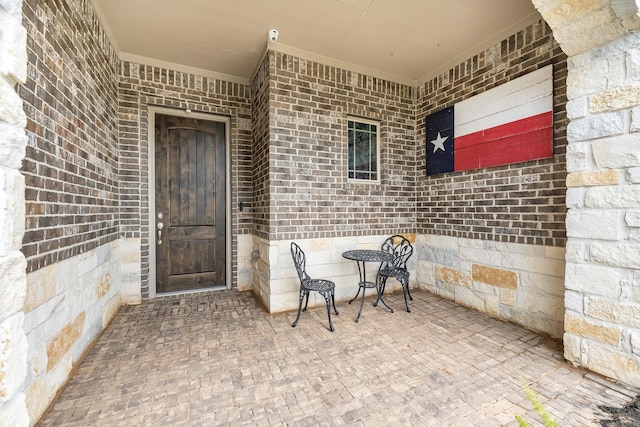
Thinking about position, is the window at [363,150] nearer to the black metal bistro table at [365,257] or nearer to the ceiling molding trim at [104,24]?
the black metal bistro table at [365,257]

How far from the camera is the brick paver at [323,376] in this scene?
165 cm

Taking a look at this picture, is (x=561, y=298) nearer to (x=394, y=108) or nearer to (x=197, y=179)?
(x=394, y=108)

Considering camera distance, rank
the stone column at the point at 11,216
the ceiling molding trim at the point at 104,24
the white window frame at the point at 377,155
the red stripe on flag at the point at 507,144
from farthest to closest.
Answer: the white window frame at the point at 377,155 → the red stripe on flag at the point at 507,144 → the ceiling molding trim at the point at 104,24 → the stone column at the point at 11,216

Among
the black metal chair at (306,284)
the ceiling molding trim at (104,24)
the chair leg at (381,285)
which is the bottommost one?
the chair leg at (381,285)

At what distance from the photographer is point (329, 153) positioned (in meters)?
3.50

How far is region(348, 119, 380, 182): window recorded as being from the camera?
148 inches

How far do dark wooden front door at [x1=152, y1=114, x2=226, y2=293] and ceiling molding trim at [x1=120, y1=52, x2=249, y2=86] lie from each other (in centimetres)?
62

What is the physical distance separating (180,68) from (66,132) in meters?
2.08

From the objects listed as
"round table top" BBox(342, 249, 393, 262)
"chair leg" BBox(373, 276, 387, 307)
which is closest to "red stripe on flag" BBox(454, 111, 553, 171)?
"round table top" BBox(342, 249, 393, 262)

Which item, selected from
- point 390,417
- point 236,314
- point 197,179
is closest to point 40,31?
point 197,179

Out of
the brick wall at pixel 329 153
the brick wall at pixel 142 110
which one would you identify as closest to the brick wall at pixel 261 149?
the brick wall at pixel 329 153

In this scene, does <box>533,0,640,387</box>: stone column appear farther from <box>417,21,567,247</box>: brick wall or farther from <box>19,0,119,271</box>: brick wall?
<box>19,0,119,271</box>: brick wall

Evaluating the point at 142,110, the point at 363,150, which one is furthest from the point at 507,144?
the point at 142,110

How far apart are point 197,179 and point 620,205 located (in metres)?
4.33
